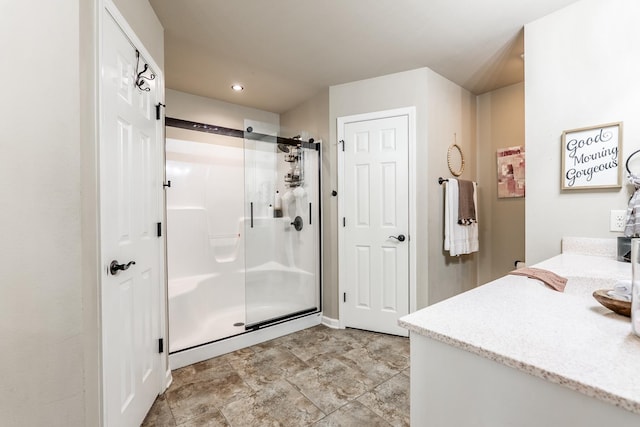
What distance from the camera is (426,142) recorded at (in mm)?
2607

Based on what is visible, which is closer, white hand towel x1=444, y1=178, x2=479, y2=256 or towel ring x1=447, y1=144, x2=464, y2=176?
white hand towel x1=444, y1=178, x2=479, y2=256

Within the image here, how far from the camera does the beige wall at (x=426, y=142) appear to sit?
2.62 metres

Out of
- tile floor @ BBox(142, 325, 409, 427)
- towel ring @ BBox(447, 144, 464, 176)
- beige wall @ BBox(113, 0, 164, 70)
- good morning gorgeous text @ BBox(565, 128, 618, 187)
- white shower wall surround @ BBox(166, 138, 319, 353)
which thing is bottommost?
tile floor @ BBox(142, 325, 409, 427)

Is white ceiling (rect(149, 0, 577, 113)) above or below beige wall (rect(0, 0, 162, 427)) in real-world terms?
above

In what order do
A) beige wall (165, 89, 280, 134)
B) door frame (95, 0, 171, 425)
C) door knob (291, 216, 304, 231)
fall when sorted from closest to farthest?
door frame (95, 0, 171, 425), door knob (291, 216, 304, 231), beige wall (165, 89, 280, 134)

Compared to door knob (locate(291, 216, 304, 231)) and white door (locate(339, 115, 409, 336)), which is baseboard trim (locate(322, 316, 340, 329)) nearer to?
white door (locate(339, 115, 409, 336))

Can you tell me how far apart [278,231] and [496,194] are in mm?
2332

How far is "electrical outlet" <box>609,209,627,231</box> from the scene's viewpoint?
5.37 ft

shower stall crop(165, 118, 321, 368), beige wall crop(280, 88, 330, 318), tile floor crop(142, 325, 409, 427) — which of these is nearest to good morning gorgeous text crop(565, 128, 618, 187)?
tile floor crop(142, 325, 409, 427)

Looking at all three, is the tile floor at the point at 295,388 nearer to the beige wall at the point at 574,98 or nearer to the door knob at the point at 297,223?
the door knob at the point at 297,223

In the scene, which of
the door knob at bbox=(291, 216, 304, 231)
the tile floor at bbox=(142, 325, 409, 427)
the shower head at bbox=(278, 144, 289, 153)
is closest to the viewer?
the tile floor at bbox=(142, 325, 409, 427)

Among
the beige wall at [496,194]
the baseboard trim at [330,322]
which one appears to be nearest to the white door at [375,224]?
the baseboard trim at [330,322]

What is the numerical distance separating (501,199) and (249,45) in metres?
2.83

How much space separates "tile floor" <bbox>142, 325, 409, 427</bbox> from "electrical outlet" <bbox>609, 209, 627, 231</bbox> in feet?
5.09
